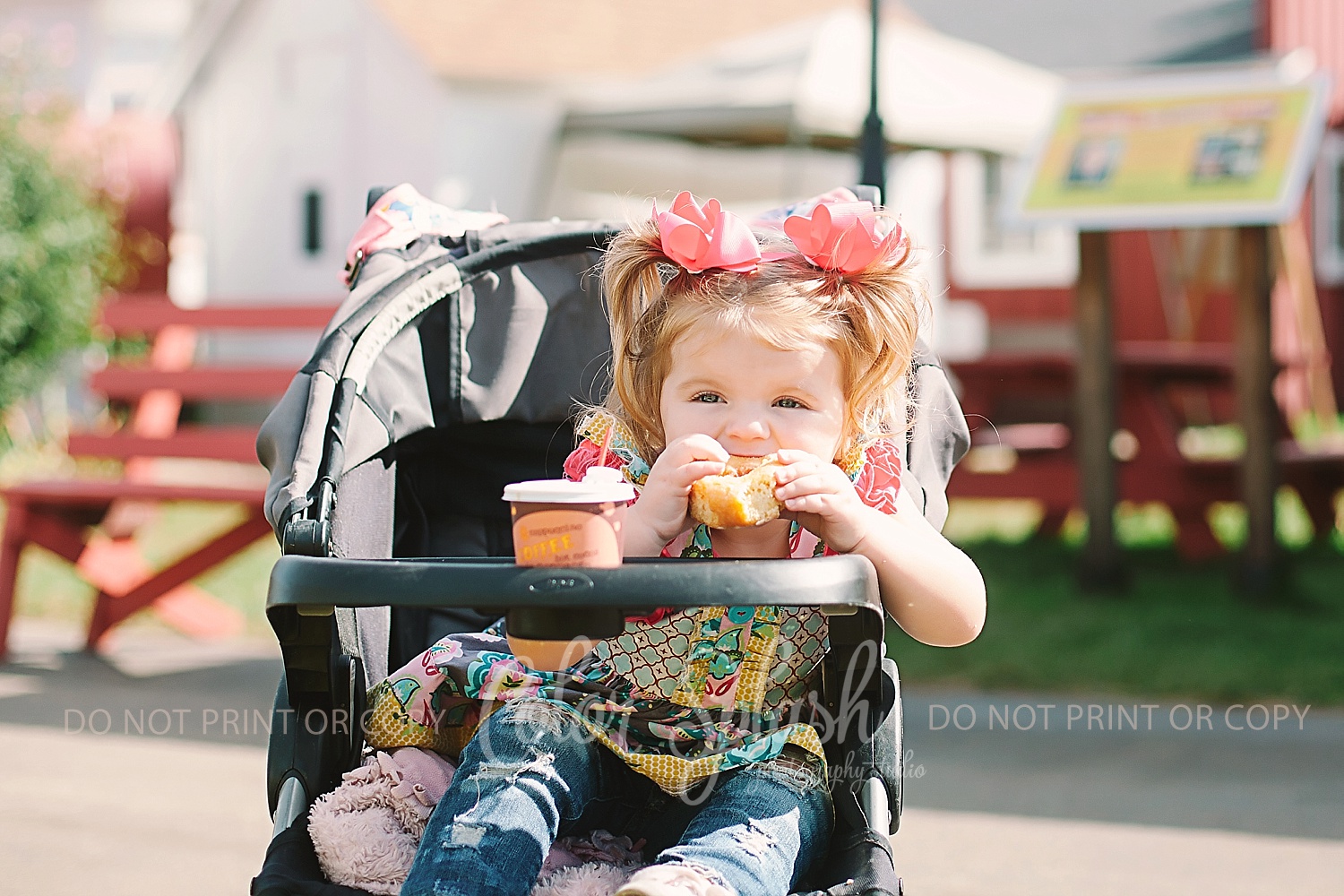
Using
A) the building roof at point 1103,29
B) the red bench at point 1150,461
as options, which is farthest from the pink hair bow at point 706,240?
the building roof at point 1103,29

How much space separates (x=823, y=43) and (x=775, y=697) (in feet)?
22.7

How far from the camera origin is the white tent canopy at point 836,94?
27.0 ft

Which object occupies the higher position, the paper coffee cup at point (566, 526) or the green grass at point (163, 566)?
the paper coffee cup at point (566, 526)

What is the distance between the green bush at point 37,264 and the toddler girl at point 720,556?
27.9 ft

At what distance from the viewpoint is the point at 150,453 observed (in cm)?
566

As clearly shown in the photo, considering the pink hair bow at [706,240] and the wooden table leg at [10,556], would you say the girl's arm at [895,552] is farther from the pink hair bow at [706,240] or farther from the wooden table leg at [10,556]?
the wooden table leg at [10,556]

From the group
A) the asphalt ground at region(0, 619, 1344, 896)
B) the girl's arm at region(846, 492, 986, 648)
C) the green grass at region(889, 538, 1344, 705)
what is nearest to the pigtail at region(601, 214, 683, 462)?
the girl's arm at region(846, 492, 986, 648)

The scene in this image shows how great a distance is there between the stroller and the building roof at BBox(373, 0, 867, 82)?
27.5 ft

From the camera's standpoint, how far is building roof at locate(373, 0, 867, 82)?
35.9 feet

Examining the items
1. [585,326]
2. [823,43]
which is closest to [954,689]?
[585,326]

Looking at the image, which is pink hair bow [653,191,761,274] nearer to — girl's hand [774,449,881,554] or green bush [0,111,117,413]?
girl's hand [774,449,881,554]

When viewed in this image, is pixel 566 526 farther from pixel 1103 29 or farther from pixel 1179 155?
pixel 1103 29

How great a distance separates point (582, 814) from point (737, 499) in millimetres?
494

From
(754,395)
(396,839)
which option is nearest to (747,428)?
(754,395)
